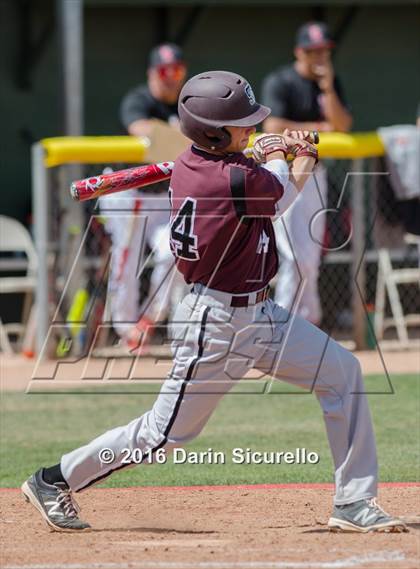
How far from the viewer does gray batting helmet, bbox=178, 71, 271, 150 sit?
205 inches

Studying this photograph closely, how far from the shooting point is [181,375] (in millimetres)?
5320

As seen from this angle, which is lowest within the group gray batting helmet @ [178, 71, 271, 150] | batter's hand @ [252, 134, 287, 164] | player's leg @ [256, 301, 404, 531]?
player's leg @ [256, 301, 404, 531]

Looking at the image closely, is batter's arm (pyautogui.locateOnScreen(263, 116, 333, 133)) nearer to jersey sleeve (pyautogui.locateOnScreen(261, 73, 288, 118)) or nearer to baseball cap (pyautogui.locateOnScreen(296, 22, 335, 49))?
jersey sleeve (pyautogui.locateOnScreen(261, 73, 288, 118))

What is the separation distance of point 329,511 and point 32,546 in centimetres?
152

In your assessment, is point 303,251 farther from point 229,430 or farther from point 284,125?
point 229,430

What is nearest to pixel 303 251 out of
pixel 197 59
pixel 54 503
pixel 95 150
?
pixel 95 150

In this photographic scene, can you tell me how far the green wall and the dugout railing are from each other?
2.05 m

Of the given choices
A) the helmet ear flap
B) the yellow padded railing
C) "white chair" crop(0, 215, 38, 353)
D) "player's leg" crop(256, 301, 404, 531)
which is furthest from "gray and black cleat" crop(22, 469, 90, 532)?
"white chair" crop(0, 215, 38, 353)

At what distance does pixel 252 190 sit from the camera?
5.15 meters

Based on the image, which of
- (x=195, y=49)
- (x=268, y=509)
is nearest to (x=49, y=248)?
(x=195, y=49)

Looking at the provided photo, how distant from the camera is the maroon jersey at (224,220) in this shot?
517cm

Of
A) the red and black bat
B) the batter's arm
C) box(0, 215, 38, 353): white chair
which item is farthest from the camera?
box(0, 215, 38, 353): white chair

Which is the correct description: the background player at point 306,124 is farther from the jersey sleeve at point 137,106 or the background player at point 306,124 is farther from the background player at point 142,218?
the jersey sleeve at point 137,106

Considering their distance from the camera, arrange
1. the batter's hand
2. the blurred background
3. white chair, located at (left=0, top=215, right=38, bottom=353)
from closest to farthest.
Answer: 1. the batter's hand
2. white chair, located at (left=0, top=215, right=38, bottom=353)
3. the blurred background
